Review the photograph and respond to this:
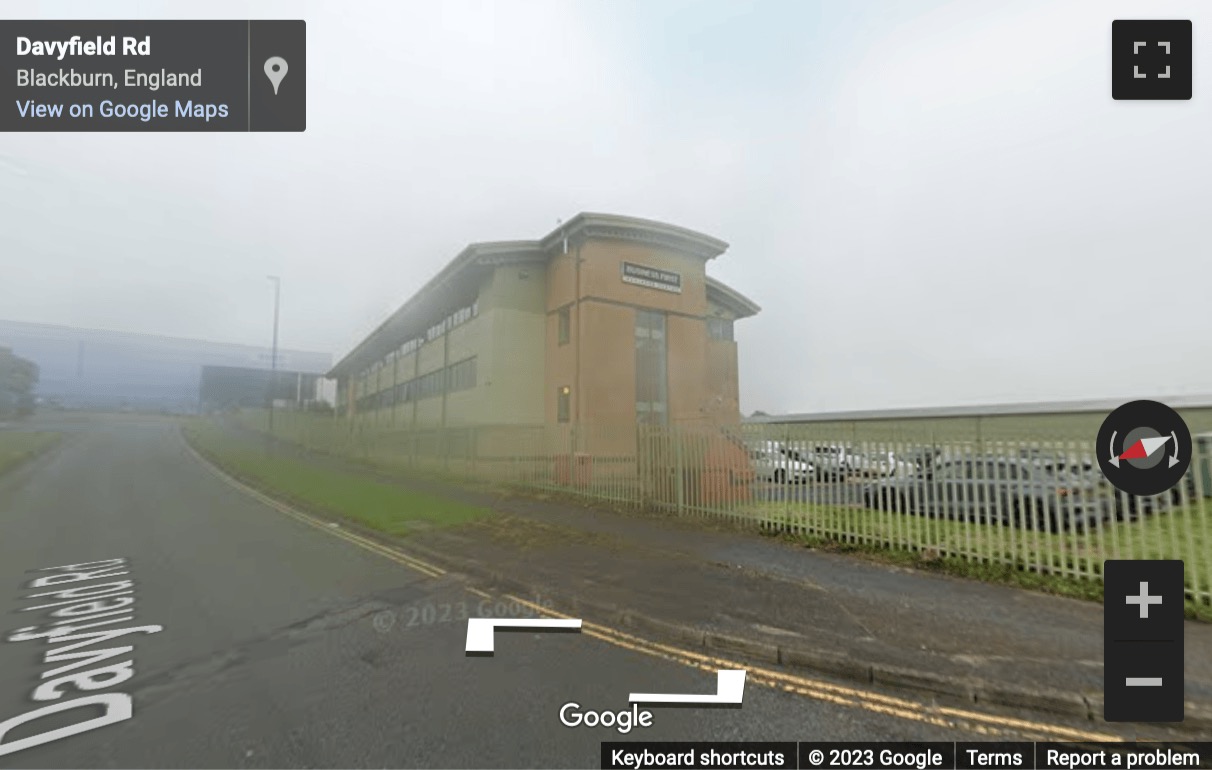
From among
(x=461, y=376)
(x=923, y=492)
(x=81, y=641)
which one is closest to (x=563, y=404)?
(x=461, y=376)

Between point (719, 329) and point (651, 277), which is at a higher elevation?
point (651, 277)

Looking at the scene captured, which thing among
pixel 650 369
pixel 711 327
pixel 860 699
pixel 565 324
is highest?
pixel 711 327

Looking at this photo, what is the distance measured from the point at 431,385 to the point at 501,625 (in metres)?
20.9

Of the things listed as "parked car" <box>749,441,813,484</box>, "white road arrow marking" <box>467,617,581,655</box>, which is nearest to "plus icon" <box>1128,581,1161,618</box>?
"white road arrow marking" <box>467,617,581,655</box>

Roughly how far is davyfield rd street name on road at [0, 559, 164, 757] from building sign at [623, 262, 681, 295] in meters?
15.0

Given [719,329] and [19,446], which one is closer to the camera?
[719,329]

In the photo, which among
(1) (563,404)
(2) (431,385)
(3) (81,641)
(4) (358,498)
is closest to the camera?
(3) (81,641)

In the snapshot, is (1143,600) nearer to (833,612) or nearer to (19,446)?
(833,612)

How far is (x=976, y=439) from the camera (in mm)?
6176

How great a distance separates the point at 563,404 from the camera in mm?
18172

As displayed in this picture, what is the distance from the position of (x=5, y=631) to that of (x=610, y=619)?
18.9 feet

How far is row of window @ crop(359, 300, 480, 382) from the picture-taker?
69.4 ft

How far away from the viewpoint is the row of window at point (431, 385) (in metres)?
20.4

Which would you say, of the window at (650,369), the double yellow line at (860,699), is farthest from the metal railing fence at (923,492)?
the window at (650,369)
